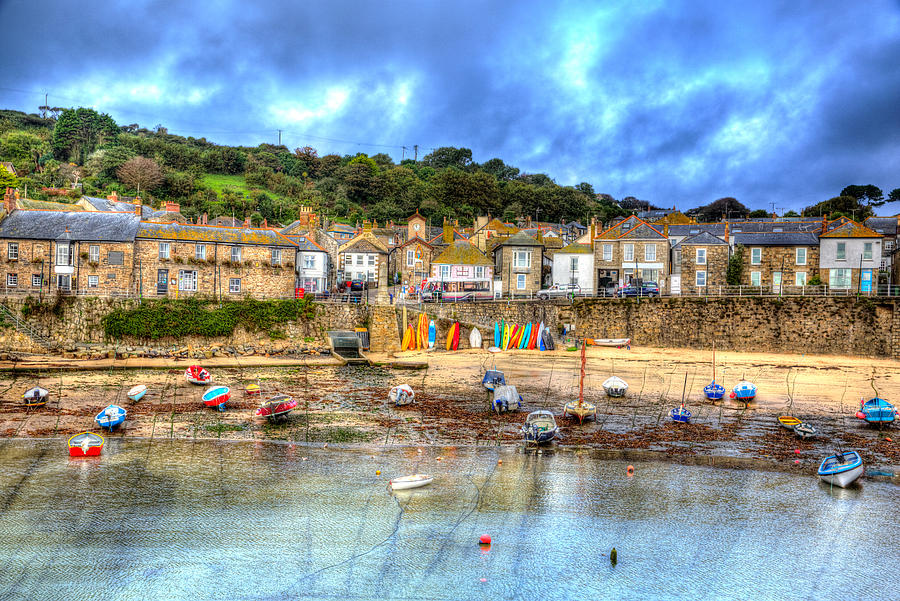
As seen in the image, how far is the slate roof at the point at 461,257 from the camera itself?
53.7m

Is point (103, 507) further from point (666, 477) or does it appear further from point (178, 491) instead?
point (666, 477)

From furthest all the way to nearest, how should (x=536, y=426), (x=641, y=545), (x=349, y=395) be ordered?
1. (x=349, y=395)
2. (x=536, y=426)
3. (x=641, y=545)

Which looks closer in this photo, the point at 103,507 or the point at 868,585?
the point at 868,585

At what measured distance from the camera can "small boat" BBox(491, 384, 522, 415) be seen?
27.1 metres

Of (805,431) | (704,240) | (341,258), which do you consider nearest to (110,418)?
(805,431)

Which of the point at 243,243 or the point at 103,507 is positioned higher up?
the point at 243,243

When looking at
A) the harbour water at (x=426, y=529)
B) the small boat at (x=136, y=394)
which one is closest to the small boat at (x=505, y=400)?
the harbour water at (x=426, y=529)

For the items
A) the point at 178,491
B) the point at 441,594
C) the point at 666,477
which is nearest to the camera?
the point at 441,594

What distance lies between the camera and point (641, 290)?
46844 millimetres

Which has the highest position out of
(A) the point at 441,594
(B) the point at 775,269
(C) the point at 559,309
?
(B) the point at 775,269

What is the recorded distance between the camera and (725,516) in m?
17.4

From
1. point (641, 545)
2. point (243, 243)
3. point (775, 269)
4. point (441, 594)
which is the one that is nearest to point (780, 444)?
point (641, 545)

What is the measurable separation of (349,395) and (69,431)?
35.8 ft

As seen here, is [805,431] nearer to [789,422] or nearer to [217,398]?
[789,422]
